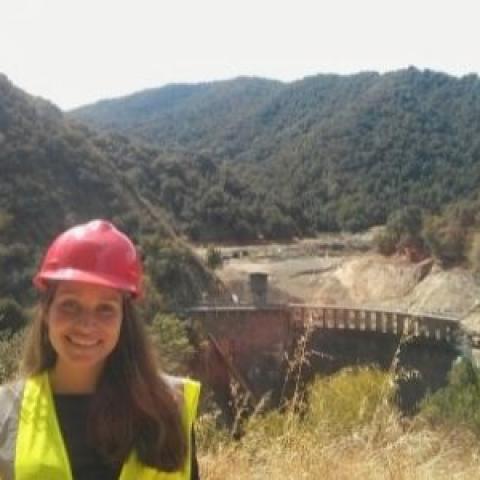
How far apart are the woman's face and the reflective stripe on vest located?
0.29 feet

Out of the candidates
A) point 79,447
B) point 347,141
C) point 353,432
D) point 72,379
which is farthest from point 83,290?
point 347,141

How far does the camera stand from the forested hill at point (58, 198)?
102 ft

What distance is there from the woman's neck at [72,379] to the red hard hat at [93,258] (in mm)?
210

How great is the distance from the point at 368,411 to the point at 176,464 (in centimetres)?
319

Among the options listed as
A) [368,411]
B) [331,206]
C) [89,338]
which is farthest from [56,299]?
[331,206]

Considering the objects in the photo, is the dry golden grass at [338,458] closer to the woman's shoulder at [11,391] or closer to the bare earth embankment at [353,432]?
the bare earth embankment at [353,432]

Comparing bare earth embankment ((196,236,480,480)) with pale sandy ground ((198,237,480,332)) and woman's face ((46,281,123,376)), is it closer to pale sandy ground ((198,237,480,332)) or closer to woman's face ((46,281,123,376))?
pale sandy ground ((198,237,480,332))

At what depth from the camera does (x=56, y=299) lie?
205cm

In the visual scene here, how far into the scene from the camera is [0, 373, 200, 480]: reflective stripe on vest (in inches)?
74.3

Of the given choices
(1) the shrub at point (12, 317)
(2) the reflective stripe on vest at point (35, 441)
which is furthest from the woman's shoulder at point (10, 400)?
(1) the shrub at point (12, 317)

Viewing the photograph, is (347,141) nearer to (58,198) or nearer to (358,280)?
(358,280)

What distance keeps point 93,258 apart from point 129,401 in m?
0.34

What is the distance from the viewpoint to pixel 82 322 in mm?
2025

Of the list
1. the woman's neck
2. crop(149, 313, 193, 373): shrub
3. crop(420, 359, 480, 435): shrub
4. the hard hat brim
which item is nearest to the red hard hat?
the hard hat brim
